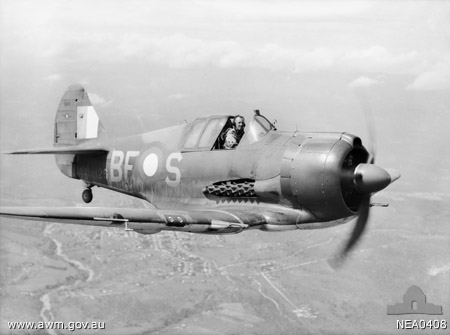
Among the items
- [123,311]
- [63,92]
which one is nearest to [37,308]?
[123,311]

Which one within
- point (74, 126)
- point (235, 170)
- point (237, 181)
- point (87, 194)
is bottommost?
point (87, 194)

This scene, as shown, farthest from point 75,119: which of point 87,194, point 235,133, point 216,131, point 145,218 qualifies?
point 145,218

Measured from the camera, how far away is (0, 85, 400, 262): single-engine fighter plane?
10.7 meters

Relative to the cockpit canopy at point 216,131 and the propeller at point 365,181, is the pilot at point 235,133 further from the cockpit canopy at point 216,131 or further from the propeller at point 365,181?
the propeller at point 365,181

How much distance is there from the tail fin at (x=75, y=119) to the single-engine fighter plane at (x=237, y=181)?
2583 mm

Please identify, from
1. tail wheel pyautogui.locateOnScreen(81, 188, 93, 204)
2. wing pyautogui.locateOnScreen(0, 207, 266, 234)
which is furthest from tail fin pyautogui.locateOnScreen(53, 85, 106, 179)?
wing pyautogui.locateOnScreen(0, 207, 266, 234)

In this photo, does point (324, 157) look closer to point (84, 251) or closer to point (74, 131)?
point (74, 131)

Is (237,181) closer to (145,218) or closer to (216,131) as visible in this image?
(216,131)

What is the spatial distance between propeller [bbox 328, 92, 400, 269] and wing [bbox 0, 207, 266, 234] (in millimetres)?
1884

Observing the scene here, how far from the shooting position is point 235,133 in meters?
12.9

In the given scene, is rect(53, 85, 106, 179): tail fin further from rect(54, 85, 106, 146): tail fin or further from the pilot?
the pilot

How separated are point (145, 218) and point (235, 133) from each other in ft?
11.2

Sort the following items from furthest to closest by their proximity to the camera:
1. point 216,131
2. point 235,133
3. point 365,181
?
point 216,131 < point 235,133 < point 365,181

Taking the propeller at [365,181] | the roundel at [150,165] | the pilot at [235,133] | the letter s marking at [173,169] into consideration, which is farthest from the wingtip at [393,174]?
the roundel at [150,165]
